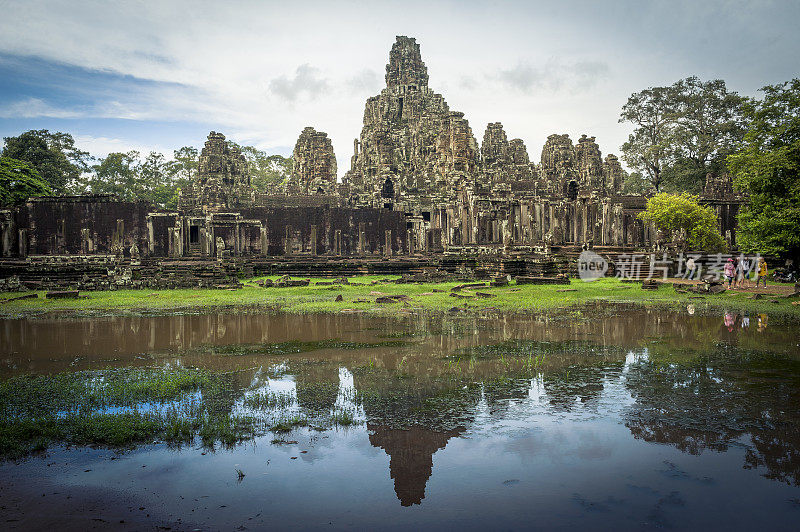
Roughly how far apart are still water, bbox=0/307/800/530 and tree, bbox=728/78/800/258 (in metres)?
10.9

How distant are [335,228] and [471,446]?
2482 centimetres

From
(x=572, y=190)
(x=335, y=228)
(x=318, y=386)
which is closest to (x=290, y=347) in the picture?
(x=318, y=386)

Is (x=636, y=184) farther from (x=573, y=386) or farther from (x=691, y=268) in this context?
(x=573, y=386)

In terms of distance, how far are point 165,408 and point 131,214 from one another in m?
25.0

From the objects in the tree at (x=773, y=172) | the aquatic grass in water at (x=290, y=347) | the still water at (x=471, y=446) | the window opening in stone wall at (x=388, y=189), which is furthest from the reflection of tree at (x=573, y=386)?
the window opening in stone wall at (x=388, y=189)

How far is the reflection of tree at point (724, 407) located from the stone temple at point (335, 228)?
54.5ft

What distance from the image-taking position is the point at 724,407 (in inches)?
222

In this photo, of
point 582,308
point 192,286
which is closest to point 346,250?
point 192,286

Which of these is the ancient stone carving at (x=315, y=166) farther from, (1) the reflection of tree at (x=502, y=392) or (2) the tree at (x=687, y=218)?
(1) the reflection of tree at (x=502, y=392)

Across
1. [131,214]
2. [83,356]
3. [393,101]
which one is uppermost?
[393,101]

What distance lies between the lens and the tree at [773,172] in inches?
685

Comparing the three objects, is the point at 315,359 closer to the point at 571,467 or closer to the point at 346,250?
the point at 571,467

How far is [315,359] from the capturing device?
8.16m

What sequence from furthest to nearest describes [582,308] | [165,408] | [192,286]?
[192,286]
[582,308]
[165,408]
